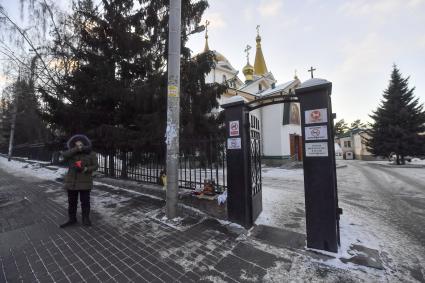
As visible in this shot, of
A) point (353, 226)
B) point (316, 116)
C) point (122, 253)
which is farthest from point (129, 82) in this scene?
point (353, 226)

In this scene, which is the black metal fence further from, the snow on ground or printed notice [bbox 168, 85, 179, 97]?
printed notice [bbox 168, 85, 179, 97]

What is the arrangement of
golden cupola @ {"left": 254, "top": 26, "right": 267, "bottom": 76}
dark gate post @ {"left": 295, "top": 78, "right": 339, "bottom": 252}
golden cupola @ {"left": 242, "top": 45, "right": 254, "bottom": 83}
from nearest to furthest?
1. dark gate post @ {"left": 295, "top": 78, "right": 339, "bottom": 252}
2. golden cupola @ {"left": 242, "top": 45, "right": 254, "bottom": 83}
3. golden cupola @ {"left": 254, "top": 26, "right": 267, "bottom": 76}

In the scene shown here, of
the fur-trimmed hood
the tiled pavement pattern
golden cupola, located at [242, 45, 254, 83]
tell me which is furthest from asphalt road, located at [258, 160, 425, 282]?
golden cupola, located at [242, 45, 254, 83]

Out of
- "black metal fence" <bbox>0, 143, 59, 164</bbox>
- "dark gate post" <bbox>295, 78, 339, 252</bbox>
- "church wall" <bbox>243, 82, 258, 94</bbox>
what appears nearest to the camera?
"dark gate post" <bbox>295, 78, 339, 252</bbox>

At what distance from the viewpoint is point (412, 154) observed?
64.6 feet

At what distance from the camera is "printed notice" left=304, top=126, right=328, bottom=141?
2822mm

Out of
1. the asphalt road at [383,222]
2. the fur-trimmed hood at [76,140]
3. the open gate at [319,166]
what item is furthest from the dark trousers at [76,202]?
the open gate at [319,166]

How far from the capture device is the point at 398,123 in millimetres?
20562

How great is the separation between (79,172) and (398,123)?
27.6m

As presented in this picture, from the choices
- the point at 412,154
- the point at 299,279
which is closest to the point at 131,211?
the point at 299,279

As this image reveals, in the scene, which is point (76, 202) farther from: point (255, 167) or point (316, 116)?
point (316, 116)

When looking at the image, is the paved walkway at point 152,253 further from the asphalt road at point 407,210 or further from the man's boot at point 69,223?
the asphalt road at point 407,210

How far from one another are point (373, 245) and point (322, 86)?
8.46 feet

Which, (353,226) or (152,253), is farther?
(353,226)
